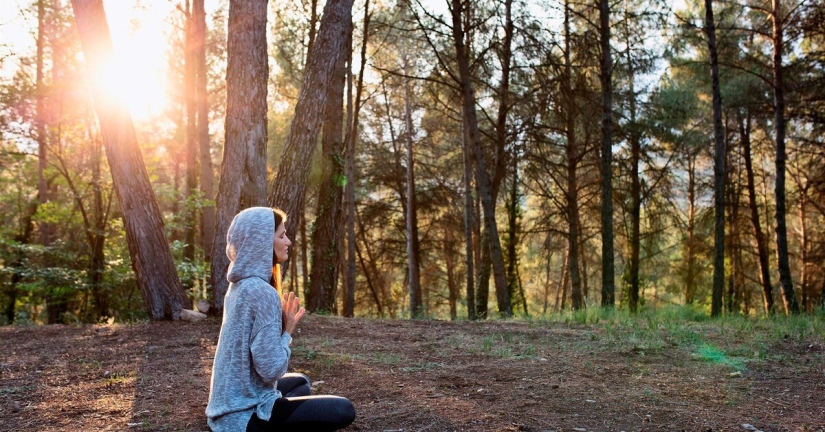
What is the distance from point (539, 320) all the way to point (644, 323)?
161 cm

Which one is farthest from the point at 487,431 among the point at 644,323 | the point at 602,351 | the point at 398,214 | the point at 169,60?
the point at 398,214

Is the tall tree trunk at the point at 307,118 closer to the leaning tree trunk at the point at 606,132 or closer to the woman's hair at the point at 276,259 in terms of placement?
the woman's hair at the point at 276,259

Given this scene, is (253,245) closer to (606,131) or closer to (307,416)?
(307,416)

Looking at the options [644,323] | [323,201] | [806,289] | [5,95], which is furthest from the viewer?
[806,289]

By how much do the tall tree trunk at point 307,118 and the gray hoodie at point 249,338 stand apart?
5.00 metres

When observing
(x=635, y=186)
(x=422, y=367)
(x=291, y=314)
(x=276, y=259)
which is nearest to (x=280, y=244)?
(x=276, y=259)

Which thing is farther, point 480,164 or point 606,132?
point 606,132

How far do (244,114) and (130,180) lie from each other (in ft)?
5.97

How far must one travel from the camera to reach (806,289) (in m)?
23.5

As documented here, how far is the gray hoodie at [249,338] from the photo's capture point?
3119mm

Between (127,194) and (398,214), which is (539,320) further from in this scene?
(398,214)

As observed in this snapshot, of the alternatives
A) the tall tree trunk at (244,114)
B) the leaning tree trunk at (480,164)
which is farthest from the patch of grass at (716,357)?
the leaning tree trunk at (480,164)

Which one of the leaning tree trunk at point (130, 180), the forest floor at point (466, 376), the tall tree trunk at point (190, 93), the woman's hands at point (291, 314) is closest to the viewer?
the woman's hands at point (291, 314)

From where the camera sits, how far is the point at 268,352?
122 inches
